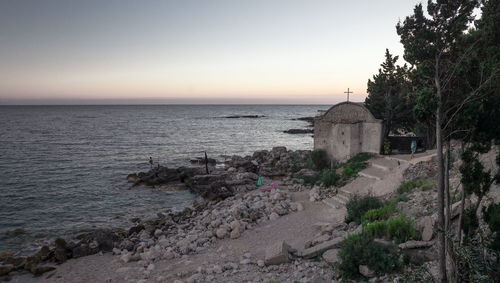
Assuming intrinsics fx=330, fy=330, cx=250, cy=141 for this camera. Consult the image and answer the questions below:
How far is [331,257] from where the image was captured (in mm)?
9938

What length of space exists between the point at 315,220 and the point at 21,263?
42.6 feet

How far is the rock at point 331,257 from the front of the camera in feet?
31.9

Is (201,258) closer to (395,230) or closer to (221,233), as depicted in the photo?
(221,233)

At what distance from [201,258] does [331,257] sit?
543 cm

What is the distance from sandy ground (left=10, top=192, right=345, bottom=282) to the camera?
12281 mm

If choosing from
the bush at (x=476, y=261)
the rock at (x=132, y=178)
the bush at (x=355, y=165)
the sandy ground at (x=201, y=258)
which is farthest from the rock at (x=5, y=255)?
the bush at (x=355, y=165)

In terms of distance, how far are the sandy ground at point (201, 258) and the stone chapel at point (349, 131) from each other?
8555mm

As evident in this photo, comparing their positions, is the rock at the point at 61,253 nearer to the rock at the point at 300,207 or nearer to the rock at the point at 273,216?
the rock at the point at 273,216

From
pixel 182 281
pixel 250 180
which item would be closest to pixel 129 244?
pixel 182 281

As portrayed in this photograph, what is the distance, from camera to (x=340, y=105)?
81.1 ft

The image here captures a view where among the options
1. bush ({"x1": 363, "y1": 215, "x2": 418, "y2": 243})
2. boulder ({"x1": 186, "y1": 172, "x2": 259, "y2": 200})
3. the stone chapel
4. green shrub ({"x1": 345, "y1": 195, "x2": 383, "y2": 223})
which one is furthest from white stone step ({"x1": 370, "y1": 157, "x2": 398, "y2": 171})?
bush ({"x1": 363, "y1": 215, "x2": 418, "y2": 243})

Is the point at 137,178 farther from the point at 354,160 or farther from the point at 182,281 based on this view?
the point at 182,281

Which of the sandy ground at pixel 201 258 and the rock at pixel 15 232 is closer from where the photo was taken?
the sandy ground at pixel 201 258

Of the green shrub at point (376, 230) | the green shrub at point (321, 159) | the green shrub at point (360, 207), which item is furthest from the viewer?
the green shrub at point (321, 159)
